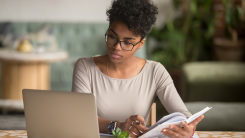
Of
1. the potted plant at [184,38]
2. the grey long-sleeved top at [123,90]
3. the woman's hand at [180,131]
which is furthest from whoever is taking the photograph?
the potted plant at [184,38]

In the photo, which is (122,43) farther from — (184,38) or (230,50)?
(184,38)

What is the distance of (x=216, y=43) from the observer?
430 centimetres

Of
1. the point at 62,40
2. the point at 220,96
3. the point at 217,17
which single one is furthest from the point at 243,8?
the point at 62,40

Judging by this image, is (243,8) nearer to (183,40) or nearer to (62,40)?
(183,40)

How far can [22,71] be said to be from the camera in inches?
137

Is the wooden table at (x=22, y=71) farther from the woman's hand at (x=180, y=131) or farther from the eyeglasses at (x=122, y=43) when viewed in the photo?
the woman's hand at (x=180, y=131)

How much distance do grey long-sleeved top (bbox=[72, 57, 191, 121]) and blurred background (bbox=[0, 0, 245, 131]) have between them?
4.34 feet

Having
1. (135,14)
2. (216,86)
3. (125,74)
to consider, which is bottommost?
(216,86)

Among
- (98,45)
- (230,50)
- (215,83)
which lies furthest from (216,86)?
(98,45)

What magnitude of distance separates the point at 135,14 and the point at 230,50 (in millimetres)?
3096

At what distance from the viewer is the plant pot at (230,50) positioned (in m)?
4.08

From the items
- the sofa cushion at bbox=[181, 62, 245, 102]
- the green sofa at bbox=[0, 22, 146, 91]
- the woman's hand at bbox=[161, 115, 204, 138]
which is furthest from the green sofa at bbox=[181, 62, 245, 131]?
the green sofa at bbox=[0, 22, 146, 91]

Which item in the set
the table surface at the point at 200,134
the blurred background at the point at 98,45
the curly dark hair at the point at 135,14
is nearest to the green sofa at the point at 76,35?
the blurred background at the point at 98,45

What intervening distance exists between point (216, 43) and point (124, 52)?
3257 mm
